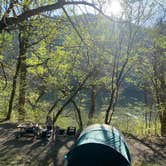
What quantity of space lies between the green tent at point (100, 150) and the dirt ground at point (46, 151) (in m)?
1.83

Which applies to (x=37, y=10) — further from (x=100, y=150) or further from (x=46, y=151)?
(x=46, y=151)

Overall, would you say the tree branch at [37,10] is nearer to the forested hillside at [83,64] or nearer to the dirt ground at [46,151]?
the dirt ground at [46,151]

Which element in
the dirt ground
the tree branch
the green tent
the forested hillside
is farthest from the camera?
the forested hillside

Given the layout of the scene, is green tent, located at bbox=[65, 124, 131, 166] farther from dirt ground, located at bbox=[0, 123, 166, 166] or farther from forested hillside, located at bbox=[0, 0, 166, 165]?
forested hillside, located at bbox=[0, 0, 166, 165]

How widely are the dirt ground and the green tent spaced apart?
1.83m

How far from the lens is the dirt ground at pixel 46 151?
962cm

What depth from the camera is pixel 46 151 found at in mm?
10672

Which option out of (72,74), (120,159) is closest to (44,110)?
(72,74)

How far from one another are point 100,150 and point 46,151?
3365mm

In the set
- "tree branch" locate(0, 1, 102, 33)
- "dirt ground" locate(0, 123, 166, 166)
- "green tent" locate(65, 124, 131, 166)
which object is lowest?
"dirt ground" locate(0, 123, 166, 166)

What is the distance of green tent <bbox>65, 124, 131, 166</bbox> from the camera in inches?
281

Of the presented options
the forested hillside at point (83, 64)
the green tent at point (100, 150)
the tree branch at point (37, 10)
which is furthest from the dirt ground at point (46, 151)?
the forested hillside at point (83, 64)

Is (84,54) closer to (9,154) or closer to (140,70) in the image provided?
(140,70)

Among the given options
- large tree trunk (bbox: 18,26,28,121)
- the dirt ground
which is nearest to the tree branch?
the dirt ground
